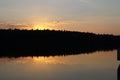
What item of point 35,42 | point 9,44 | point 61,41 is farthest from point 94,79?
point 61,41

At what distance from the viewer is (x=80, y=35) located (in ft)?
335

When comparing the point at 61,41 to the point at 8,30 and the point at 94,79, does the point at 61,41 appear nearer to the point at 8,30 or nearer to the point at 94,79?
the point at 8,30

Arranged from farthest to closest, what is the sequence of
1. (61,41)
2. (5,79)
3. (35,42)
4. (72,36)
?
(72,36)
(61,41)
(35,42)
(5,79)

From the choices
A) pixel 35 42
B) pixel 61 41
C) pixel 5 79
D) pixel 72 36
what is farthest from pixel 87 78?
pixel 72 36

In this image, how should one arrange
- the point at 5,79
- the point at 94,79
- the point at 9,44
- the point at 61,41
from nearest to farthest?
the point at 94,79 → the point at 5,79 → the point at 9,44 → the point at 61,41

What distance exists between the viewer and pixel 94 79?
2008cm

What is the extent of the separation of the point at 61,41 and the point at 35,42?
28.4 ft

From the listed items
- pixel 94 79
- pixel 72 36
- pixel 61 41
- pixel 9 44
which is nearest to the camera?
pixel 94 79

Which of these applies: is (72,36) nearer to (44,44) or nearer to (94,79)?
(44,44)

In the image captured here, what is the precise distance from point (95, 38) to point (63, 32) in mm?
9955

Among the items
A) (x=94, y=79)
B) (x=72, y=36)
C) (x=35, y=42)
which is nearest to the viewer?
(x=94, y=79)

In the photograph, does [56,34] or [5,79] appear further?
[56,34]

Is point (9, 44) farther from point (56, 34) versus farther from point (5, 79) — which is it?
point (5, 79)

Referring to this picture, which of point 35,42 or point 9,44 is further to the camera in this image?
point 35,42
